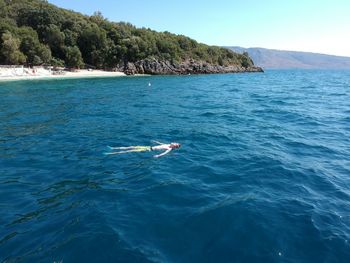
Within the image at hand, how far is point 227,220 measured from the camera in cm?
962

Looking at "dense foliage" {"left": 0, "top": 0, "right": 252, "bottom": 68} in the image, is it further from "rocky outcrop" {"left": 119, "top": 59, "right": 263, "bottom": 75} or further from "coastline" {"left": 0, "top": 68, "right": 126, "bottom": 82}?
"coastline" {"left": 0, "top": 68, "right": 126, "bottom": 82}

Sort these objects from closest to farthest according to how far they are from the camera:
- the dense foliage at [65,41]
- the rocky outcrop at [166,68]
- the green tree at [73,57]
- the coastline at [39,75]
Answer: the coastline at [39,75]
the dense foliage at [65,41]
the green tree at [73,57]
the rocky outcrop at [166,68]

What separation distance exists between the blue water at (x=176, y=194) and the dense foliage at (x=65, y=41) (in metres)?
65.2

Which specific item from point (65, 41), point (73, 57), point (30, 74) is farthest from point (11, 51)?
point (65, 41)

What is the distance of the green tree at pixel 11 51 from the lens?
2851 inches

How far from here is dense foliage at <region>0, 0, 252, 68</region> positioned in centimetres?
7888

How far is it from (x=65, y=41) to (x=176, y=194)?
9771 cm

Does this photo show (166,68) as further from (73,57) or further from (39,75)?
(39,75)

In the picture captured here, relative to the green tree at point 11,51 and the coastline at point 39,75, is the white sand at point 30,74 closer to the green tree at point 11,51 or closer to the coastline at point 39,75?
the coastline at point 39,75

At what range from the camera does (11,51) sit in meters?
72.9

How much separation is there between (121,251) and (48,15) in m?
105

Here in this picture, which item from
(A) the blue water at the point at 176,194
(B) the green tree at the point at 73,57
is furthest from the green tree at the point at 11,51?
(A) the blue water at the point at 176,194

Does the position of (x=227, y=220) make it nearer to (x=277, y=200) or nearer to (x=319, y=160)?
(x=277, y=200)

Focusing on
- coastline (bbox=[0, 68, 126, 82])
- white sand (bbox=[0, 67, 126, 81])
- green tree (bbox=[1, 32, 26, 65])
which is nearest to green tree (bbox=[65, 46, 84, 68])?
coastline (bbox=[0, 68, 126, 82])
